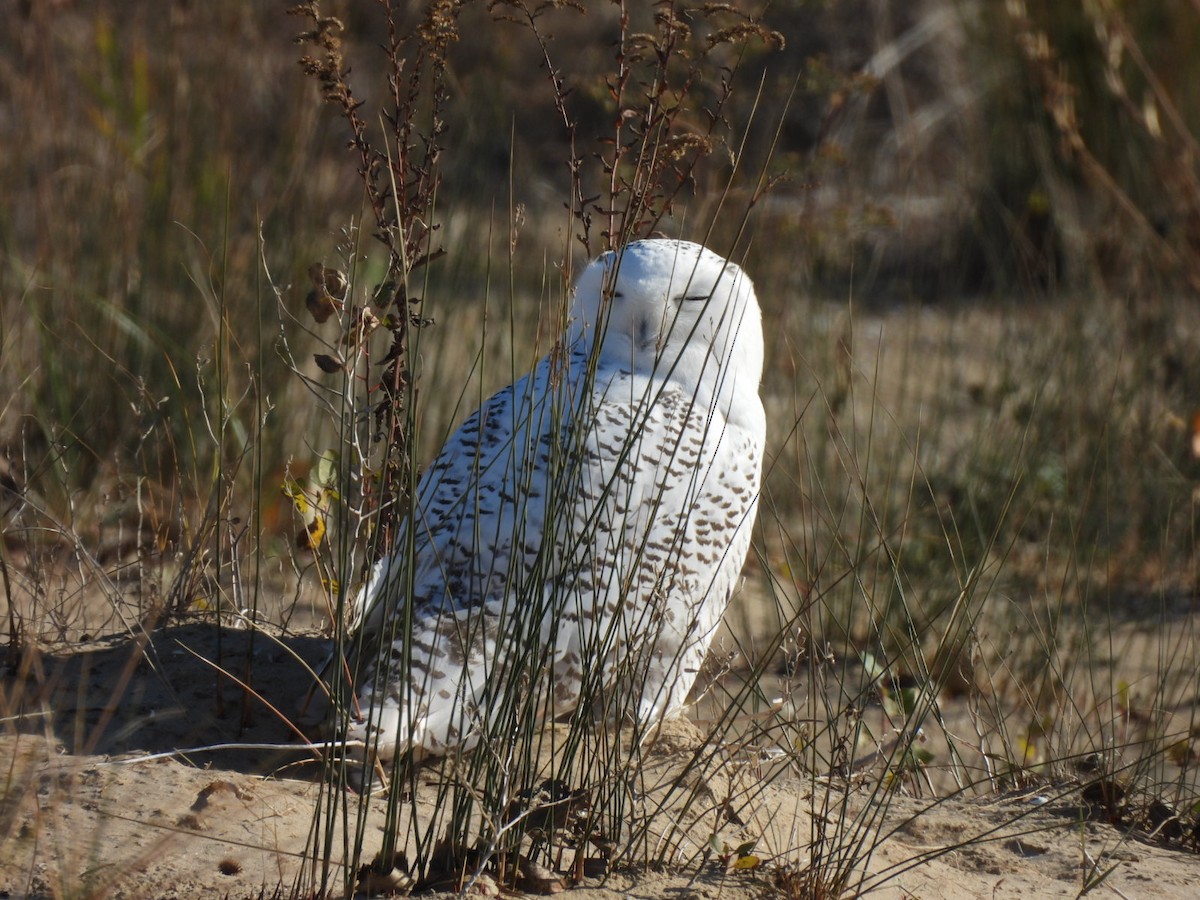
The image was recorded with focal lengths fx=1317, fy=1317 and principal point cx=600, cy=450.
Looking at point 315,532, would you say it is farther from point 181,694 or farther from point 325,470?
point 181,694

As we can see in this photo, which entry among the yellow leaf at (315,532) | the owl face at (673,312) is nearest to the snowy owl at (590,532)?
the owl face at (673,312)

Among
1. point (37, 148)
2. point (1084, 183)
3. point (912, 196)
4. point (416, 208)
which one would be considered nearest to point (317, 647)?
point (416, 208)

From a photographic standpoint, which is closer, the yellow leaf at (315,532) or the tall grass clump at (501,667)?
the tall grass clump at (501,667)

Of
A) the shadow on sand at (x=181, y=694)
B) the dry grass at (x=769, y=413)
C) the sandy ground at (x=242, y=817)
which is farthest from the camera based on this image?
the dry grass at (x=769, y=413)

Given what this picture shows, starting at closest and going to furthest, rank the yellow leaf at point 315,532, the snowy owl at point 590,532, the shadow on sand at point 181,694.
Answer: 1. the snowy owl at point 590,532
2. the shadow on sand at point 181,694
3. the yellow leaf at point 315,532

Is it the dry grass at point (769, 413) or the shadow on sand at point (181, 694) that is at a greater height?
the dry grass at point (769, 413)

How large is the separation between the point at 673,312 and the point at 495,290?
10.8ft

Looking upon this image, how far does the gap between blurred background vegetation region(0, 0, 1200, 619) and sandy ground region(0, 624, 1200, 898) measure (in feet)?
1.19

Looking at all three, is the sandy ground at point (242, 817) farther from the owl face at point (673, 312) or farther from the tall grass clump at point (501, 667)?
the owl face at point (673, 312)

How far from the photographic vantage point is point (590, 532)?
6.80 ft

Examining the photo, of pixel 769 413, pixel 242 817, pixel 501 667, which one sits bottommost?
pixel 242 817

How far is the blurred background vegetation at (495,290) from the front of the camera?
3.29 metres

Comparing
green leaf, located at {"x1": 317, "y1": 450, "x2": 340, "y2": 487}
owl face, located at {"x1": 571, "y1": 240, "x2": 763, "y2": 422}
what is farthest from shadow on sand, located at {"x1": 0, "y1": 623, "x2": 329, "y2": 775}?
owl face, located at {"x1": 571, "y1": 240, "x2": 763, "y2": 422}

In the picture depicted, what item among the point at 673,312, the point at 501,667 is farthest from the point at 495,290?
the point at 501,667
